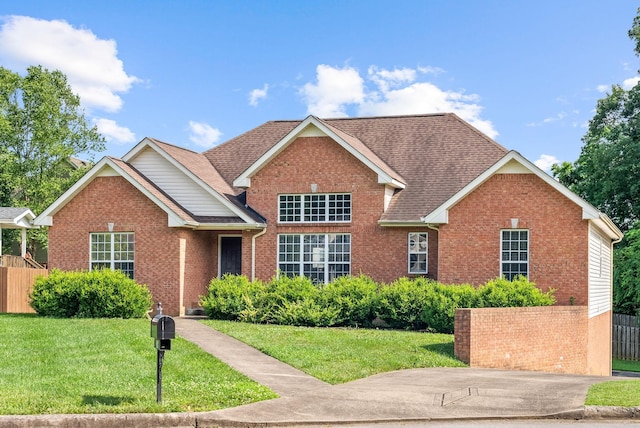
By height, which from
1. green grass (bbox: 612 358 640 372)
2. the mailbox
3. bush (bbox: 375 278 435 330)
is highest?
the mailbox

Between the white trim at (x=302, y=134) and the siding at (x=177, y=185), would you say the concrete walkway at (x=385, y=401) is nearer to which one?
the white trim at (x=302, y=134)

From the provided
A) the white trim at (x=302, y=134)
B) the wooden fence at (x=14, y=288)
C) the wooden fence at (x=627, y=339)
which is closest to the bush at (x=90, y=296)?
the wooden fence at (x=14, y=288)

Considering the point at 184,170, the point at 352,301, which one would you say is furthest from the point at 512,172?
the point at 184,170

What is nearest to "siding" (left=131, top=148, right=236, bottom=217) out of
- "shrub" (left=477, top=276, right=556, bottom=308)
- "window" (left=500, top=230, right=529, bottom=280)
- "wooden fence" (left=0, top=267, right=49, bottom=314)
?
"wooden fence" (left=0, top=267, right=49, bottom=314)

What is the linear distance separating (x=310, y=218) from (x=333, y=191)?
1.22m

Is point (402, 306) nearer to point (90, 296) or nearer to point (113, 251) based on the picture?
point (90, 296)

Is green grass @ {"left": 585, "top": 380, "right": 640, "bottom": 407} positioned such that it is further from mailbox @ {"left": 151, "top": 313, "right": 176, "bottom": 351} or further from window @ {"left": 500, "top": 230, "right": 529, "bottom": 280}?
window @ {"left": 500, "top": 230, "right": 529, "bottom": 280}

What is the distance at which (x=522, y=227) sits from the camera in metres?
23.8

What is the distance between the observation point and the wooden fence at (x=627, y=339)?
3856cm

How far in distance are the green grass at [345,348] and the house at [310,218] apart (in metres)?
4.48

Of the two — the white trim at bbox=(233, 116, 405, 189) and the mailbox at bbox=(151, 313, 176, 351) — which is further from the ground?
the white trim at bbox=(233, 116, 405, 189)

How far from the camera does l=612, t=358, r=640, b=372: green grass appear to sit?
113ft

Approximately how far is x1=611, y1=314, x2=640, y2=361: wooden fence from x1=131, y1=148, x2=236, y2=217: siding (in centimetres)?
2177

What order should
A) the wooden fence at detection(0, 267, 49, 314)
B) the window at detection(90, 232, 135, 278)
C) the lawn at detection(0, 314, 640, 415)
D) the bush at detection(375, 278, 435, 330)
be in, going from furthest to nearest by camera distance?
the wooden fence at detection(0, 267, 49, 314)
the window at detection(90, 232, 135, 278)
the bush at detection(375, 278, 435, 330)
the lawn at detection(0, 314, 640, 415)
